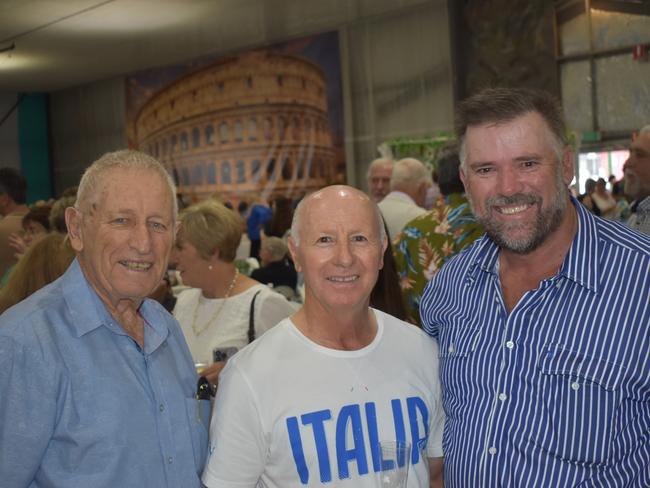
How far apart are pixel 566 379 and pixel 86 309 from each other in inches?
44.0

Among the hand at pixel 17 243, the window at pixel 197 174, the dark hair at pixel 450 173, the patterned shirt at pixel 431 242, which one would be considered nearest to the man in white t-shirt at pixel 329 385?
the patterned shirt at pixel 431 242

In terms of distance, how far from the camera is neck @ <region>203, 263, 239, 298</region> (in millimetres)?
3371

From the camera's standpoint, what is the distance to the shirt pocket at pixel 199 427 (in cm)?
182

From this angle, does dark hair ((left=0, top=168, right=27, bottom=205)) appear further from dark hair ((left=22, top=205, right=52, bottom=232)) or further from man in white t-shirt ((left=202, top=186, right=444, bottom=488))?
man in white t-shirt ((left=202, top=186, right=444, bottom=488))

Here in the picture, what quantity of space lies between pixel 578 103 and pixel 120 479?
9.72 meters

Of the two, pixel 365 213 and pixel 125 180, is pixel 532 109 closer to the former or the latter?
pixel 365 213

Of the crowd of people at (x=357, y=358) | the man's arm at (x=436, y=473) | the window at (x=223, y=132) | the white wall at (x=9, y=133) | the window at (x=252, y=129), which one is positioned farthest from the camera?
the white wall at (x=9, y=133)

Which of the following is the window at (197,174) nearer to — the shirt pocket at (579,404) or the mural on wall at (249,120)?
the mural on wall at (249,120)

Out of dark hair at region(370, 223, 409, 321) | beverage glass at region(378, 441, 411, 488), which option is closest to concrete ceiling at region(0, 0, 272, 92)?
dark hair at region(370, 223, 409, 321)

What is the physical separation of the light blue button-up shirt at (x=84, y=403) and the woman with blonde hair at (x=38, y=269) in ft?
3.45

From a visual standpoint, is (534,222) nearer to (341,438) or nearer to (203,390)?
(341,438)

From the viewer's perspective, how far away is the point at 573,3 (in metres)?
10.0

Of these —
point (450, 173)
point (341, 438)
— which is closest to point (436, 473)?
point (341, 438)

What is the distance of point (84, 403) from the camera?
160 centimetres
